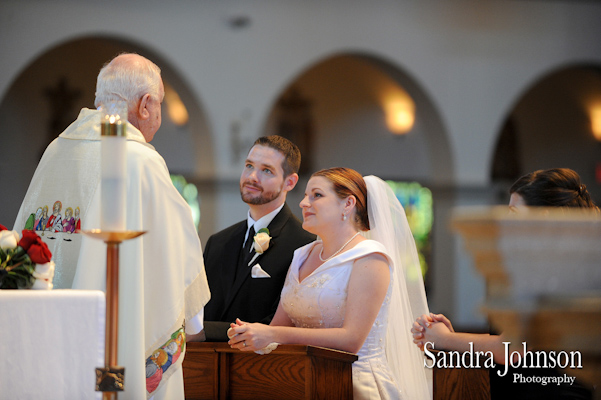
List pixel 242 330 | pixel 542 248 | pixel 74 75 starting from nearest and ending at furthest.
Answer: pixel 542 248 < pixel 242 330 < pixel 74 75

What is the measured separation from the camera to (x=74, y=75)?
36.8 feet

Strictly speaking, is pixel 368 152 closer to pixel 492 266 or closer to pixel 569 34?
pixel 569 34

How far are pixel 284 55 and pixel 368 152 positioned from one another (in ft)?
10.5

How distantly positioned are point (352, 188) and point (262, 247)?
73 centimetres

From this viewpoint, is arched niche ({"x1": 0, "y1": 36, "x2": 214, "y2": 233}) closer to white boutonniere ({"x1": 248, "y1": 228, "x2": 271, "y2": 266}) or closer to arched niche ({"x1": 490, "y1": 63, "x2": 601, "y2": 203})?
arched niche ({"x1": 490, "y1": 63, "x2": 601, "y2": 203})

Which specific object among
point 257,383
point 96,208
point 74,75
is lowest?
point 257,383

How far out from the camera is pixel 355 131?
13016 mm

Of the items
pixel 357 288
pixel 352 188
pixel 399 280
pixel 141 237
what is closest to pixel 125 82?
pixel 141 237

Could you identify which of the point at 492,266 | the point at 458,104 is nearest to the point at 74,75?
the point at 458,104

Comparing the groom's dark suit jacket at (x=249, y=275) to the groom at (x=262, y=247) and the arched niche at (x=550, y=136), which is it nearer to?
the groom at (x=262, y=247)

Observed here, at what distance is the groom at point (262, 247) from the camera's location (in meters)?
4.25

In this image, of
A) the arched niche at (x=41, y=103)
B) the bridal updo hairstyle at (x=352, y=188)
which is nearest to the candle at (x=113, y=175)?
the bridal updo hairstyle at (x=352, y=188)

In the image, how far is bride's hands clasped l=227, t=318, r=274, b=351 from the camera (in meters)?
3.25

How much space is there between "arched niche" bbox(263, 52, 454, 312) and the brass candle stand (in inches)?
393
